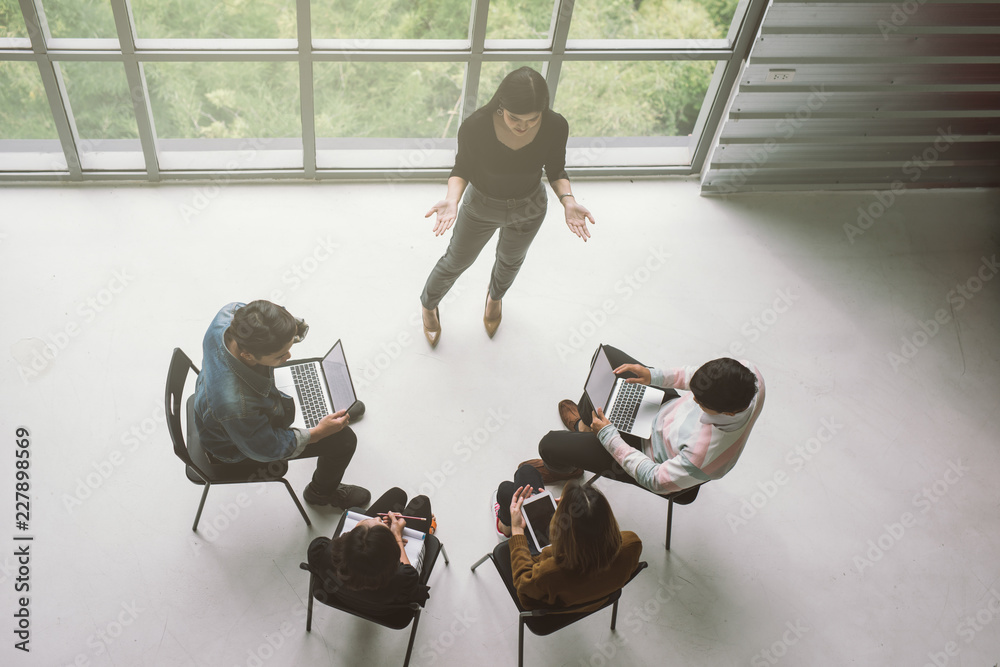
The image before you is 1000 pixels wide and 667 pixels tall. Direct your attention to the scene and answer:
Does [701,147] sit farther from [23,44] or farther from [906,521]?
[23,44]

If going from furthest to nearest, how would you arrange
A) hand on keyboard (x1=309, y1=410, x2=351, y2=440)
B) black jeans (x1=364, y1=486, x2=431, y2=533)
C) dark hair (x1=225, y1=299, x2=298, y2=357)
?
black jeans (x1=364, y1=486, x2=431, y2=533) → hand on keyboard (x1=309, y1=410, x2=351, y2=440) → dark hair (x1=225, y1=299, x2=298, y2=357)

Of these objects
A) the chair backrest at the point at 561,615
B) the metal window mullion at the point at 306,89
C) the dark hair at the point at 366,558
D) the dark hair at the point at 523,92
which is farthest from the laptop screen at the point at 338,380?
the metal window mullion at the point at 306,89

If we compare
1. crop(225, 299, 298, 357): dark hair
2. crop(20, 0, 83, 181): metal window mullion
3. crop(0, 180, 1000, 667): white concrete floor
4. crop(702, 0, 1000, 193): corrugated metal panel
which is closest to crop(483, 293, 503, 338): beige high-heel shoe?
crop(0, 180, 1000, 667): white concrete floor

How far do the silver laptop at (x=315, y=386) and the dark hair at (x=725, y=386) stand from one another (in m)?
1.55

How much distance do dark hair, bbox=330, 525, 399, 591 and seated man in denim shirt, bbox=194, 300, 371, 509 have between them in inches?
22.3

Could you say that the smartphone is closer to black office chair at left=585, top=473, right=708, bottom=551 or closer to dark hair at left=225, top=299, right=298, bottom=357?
black office chair at left=585, top=473, right=708, bottom=551

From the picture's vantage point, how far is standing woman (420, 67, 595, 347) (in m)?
Result: 2.71

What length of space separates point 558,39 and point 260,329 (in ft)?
9.07

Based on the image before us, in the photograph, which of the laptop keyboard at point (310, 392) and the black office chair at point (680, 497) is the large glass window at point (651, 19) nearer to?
the laptop keyboard at point (310, 392)

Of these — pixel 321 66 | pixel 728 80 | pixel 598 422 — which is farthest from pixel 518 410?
pixel 728 80

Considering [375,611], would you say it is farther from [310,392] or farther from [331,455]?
[310,392]

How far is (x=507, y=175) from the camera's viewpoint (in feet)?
10.0

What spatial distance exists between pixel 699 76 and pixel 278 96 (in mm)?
3470

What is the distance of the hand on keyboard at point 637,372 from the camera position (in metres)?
3.00
